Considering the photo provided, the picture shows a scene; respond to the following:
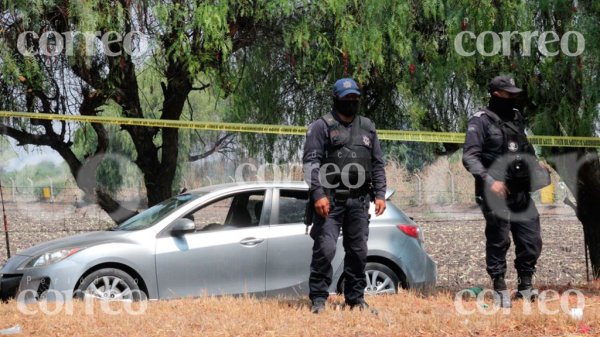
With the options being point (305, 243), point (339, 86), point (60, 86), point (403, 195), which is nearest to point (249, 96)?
point (60, 86)

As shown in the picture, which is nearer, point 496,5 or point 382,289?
point 382,289

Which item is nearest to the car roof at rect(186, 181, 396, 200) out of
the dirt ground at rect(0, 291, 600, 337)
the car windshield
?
the car windshield

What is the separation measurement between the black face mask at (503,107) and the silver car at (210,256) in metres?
2.30

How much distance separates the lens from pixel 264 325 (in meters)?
6.63

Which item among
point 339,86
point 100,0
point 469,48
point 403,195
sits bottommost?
point 403,195

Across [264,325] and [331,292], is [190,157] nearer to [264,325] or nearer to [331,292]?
[331,292]

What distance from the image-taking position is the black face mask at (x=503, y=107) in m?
7.68

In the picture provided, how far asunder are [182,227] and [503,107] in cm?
346

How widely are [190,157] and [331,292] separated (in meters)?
12.9

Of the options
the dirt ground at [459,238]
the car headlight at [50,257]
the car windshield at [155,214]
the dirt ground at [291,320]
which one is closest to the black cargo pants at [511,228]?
the dirt ground at [291,320]

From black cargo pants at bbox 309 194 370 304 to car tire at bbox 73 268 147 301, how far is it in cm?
224

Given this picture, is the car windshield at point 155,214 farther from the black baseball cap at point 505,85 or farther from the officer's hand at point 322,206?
the black baseball cap at point 505,85

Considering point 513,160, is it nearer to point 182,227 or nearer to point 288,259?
point 288,259

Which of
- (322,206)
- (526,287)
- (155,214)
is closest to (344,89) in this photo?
(322,206)
